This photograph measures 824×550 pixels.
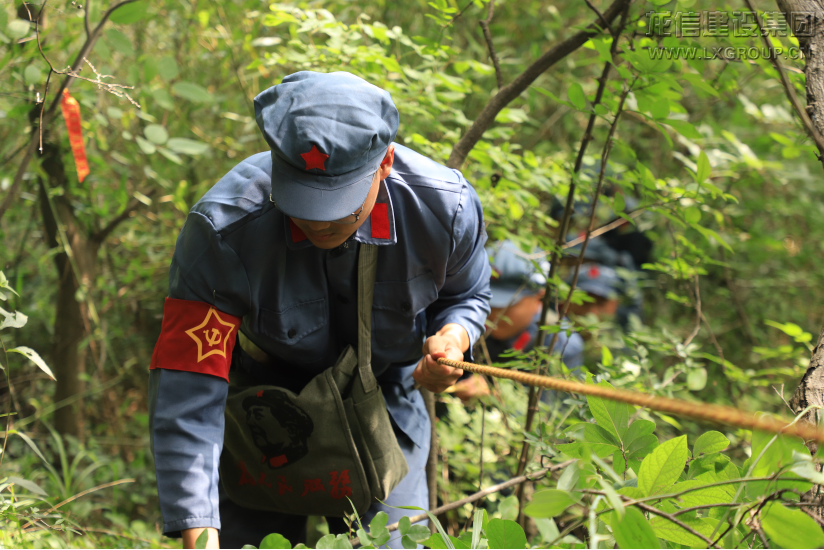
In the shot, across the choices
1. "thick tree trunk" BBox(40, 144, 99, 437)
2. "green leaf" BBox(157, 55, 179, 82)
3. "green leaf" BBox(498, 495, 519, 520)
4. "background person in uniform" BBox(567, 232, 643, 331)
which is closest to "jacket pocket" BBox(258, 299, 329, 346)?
"green leaf" BBox(498, 495, 519, 520)

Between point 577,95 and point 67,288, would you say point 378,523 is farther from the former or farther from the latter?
point 67,288

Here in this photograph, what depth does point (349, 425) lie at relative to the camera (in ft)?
4.52

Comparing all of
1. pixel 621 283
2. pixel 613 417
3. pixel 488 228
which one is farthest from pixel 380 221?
pixel 621 283

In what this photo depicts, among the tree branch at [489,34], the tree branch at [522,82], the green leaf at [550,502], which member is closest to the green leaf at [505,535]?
the green leaf at [550,502]

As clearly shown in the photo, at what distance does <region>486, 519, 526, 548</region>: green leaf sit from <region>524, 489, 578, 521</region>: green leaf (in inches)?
5.1

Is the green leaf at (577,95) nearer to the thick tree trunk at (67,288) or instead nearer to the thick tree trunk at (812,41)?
the thick tree trunk at (812,41)

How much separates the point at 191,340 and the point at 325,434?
0.39m

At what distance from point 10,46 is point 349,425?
→ 1531mm

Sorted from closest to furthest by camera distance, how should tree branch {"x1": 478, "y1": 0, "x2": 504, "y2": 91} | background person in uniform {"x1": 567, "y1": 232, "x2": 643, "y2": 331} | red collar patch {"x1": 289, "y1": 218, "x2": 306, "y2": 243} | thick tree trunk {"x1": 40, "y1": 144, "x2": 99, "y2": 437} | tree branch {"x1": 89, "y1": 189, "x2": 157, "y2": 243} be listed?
red collar patch {"x1": 289, "y1": 218, "x2": 306, "y2": 243}
tree branch {"x1": 478, "y1": 0, "x2": 504, "y2": 91}
thick tree trunk {"x1": 40, "y1": 144, "x2": 99, "y2": 437}
tree branch {"x1": 89, "y1": 189, "x2": 157, "y2": 243}
background person in uniform {"x1": 567, "y1": 232, "x2": 643, "y2": 331}

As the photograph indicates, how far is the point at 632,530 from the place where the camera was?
59 centimetres

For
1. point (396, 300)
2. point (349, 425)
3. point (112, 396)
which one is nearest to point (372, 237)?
point (396, 300)

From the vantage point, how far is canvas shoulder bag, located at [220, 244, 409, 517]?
52.9 inches

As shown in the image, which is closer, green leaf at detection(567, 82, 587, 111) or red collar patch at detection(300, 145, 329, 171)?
red collar patch at detection(300, 145, 329, 171)

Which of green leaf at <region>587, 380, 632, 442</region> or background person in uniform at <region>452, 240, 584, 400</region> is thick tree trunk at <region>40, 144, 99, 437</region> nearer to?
background person in uniform at <region>452, 240, 584, 400</region>
